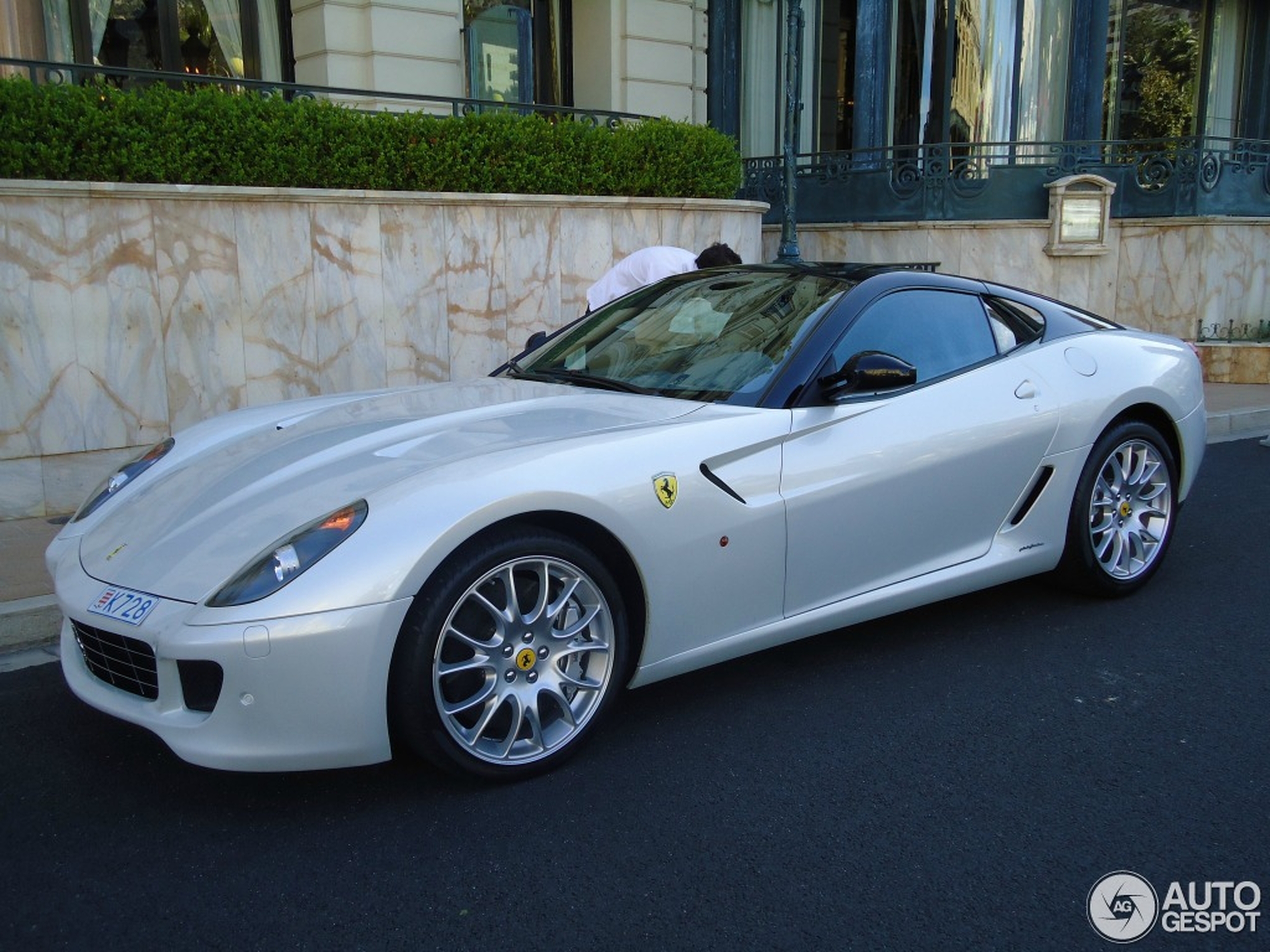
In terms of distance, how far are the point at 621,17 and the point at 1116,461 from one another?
1097 centimetres

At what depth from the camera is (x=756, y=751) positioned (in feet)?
11.6

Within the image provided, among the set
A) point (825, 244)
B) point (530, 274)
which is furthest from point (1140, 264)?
point (530, 274)

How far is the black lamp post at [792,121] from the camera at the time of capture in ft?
35.6

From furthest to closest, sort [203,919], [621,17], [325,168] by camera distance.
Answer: [621,17], [325,168], [203,919]

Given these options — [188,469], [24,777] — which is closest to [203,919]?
[24,777]

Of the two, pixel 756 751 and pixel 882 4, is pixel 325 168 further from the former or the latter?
pixel 882 4

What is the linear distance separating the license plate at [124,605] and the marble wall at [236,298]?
4125 millimetres

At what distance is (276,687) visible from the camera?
289 cm

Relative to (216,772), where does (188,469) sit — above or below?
above

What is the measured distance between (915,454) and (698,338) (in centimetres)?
90

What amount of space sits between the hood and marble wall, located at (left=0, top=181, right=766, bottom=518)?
10.00ft

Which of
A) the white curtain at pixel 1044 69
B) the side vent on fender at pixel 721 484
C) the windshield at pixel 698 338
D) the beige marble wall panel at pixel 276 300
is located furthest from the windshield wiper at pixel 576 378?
the white curtain at pixel 1044 69

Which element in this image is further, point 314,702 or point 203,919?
point 314,702

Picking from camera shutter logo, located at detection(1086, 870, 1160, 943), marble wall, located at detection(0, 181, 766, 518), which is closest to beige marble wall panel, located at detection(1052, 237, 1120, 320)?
marble wall, located at detection(0, 181, 766, 518)
